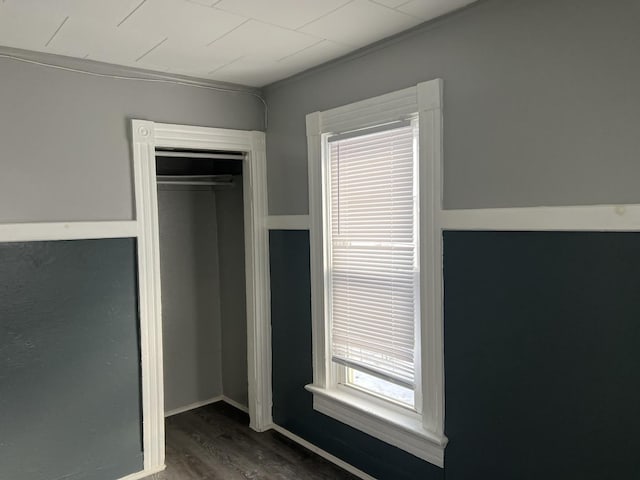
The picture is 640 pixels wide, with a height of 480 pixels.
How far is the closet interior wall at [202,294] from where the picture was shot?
4039 mm

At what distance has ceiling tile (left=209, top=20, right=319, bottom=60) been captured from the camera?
7.76ft

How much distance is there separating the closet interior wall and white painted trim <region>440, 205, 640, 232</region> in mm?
2177

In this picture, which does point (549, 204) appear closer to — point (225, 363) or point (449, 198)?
point (449, 198)

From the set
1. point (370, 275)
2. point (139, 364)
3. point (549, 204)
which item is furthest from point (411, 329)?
point (139, 364)

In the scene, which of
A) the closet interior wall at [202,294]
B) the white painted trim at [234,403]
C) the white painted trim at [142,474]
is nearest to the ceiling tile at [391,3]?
the closet interior wall at [202,294]

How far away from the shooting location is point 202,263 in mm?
4211

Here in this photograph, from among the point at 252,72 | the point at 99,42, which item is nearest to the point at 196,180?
the point at 252,72

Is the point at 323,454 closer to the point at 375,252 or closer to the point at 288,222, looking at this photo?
the point at 375,252

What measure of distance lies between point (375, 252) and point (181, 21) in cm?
154

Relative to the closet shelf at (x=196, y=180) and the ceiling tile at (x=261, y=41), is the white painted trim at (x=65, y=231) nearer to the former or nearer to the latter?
the closet shelf at (x=196, y=180)

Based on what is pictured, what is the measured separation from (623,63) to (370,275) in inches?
61.8

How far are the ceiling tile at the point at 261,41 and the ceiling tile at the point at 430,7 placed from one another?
1.78ft

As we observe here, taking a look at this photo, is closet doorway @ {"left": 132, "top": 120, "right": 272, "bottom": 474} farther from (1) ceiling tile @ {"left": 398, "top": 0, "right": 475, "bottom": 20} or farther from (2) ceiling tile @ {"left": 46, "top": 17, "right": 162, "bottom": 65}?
(1) ceiling tile @ {"left": 398, "top": 0, "right": 475, "bottom": 20}

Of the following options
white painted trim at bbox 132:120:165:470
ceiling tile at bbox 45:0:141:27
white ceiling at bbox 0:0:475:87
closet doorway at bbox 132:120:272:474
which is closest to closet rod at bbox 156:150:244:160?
A: closet doorway at bbox 132:120:272:474
